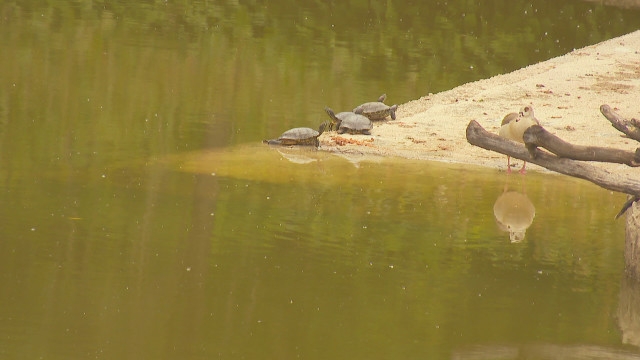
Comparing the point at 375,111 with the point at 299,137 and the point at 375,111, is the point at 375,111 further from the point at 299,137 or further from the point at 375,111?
the point at 299,137

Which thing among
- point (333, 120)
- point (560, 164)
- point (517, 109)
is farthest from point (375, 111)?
point (560, 164)

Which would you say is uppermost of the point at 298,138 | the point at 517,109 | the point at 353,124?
the point at 517,109

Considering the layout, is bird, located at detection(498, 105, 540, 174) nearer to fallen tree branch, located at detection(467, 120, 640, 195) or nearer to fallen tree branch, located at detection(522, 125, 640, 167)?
fallen tree branch, located at detection(467, 120, 640, 195)

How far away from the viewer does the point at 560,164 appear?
7090mm

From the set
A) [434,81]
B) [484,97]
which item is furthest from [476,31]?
[484,97]

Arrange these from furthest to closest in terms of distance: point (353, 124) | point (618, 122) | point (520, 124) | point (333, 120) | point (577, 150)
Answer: point (333, 120), point (353, 124), point (520, 124), point (618, 122), point (577, 150)

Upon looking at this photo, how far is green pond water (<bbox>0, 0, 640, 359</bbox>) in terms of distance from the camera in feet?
21.3

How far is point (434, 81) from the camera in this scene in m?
16.8

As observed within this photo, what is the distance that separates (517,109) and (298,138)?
142 inches

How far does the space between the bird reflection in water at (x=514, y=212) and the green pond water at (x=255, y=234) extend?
3 cm

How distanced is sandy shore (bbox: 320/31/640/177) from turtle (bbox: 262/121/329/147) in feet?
0.67

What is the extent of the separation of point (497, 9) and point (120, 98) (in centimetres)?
1441

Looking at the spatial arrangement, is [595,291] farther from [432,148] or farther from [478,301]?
[432,148]

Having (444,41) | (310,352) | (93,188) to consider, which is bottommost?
(310,352)
